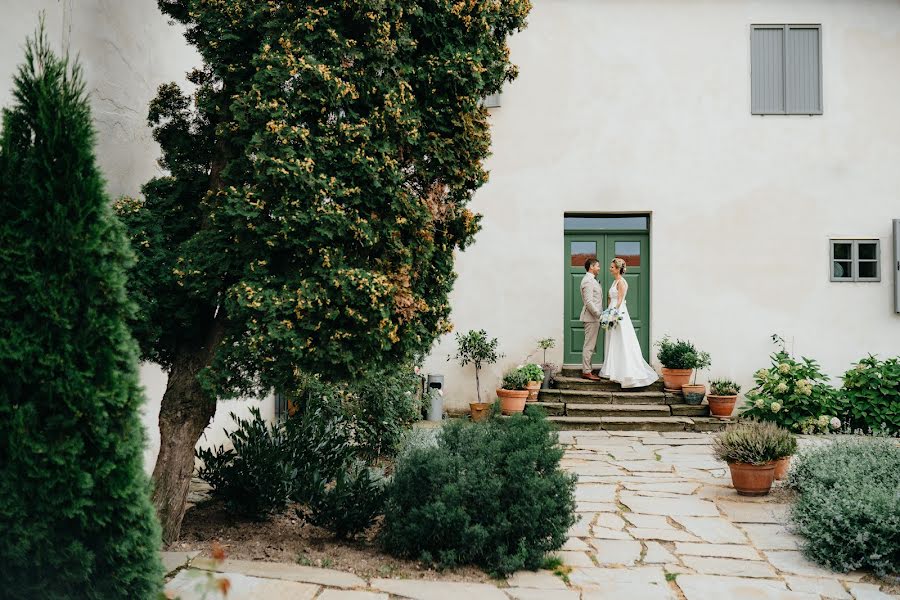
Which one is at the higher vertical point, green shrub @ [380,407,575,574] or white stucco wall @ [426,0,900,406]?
white stucco wall @ [426,0,900,406]

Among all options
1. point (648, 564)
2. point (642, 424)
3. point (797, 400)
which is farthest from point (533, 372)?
point (648, 564)

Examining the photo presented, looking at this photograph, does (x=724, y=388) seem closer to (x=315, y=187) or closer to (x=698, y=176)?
(x=698, y=176)

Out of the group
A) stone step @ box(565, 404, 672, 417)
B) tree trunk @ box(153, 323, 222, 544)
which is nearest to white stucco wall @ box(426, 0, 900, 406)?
stone step @ box(565, 404, 672, 417)

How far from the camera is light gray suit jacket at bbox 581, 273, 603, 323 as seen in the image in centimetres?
1123

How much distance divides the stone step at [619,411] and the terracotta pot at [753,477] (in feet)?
12.8

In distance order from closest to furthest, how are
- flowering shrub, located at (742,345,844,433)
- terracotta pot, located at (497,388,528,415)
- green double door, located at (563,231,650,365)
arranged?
flowering shrub, located at (742,345,844,433), terracotta pot, located at (497,388,528,415), green double door, located at (563,231,650,365)

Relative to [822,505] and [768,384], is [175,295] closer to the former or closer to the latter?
[822,505]

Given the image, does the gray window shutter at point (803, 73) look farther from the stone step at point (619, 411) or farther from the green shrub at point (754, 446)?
the green shrub at point (754, 446)

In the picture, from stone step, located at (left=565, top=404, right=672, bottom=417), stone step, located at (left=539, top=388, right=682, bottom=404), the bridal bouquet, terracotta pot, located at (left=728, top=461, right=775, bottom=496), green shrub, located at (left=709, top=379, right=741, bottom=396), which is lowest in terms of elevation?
terracotta pot, located at (left=728, top=461, right=775, bottom=496)

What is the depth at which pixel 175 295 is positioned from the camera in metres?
4.55

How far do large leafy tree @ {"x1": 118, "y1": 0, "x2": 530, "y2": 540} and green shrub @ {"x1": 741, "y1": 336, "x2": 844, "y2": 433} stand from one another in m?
6.97

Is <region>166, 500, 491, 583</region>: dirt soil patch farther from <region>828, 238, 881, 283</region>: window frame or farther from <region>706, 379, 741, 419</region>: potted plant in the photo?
<region>828, 238, 881, 283</region>: window frame

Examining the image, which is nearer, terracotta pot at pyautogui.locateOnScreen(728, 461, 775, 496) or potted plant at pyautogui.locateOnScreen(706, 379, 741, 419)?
terracotta pot at pyautogui.locateOnScreen(728, 461, 775, 496)

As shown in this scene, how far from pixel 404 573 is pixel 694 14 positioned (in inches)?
402
